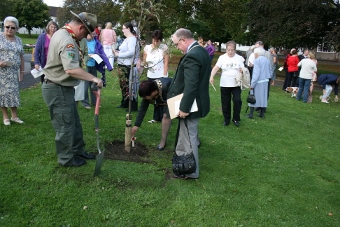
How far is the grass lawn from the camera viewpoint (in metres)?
3.54

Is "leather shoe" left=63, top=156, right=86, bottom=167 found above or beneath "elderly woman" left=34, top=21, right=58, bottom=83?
beneath

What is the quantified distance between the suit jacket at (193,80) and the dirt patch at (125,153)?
1.22 meters

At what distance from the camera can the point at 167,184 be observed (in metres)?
4.30

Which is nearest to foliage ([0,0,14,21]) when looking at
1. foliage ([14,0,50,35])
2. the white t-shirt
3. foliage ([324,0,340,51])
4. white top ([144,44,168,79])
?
foliage ([14,0,50,35])

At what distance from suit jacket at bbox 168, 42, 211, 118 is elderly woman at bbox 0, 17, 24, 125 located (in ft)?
10.3

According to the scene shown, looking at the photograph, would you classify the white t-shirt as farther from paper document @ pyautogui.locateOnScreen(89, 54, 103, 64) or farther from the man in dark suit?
the man in dark suit

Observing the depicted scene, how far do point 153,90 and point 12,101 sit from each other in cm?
284

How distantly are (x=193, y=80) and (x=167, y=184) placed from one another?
56.6 inches

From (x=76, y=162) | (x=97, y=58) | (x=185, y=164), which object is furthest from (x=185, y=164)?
(x=97, y=58)

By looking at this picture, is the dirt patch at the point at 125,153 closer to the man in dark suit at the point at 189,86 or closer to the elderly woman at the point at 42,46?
the man in dark suit at the point at 189,86

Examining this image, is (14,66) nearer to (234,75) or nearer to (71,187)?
(71,187)

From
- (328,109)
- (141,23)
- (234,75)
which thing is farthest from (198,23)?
(141,23)

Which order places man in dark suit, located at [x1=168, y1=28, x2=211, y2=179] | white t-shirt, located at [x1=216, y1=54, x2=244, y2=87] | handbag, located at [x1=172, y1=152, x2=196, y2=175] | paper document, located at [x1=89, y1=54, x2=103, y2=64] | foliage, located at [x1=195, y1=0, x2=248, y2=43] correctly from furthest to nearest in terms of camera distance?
foliage, located at [x1=195, y1=0, x2=248, y2=43] < white t-shirt, located at [x1=216, y1=54, x2=244, y2=87] < paper document, located at [x1=89, y1=54, x2=103, y2=64] < handbag, located at [x1=172, y1=152, x2=196, y2=175] < man in dark suit, located at [x1=168, y1=28, x2=211, y2=179]

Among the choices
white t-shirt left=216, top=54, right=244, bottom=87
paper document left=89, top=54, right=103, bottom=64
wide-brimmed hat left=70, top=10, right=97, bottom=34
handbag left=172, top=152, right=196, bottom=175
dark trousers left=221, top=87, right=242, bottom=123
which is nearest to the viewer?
wide-brimmed hat left=70, top=10, right=97, bottom=34
